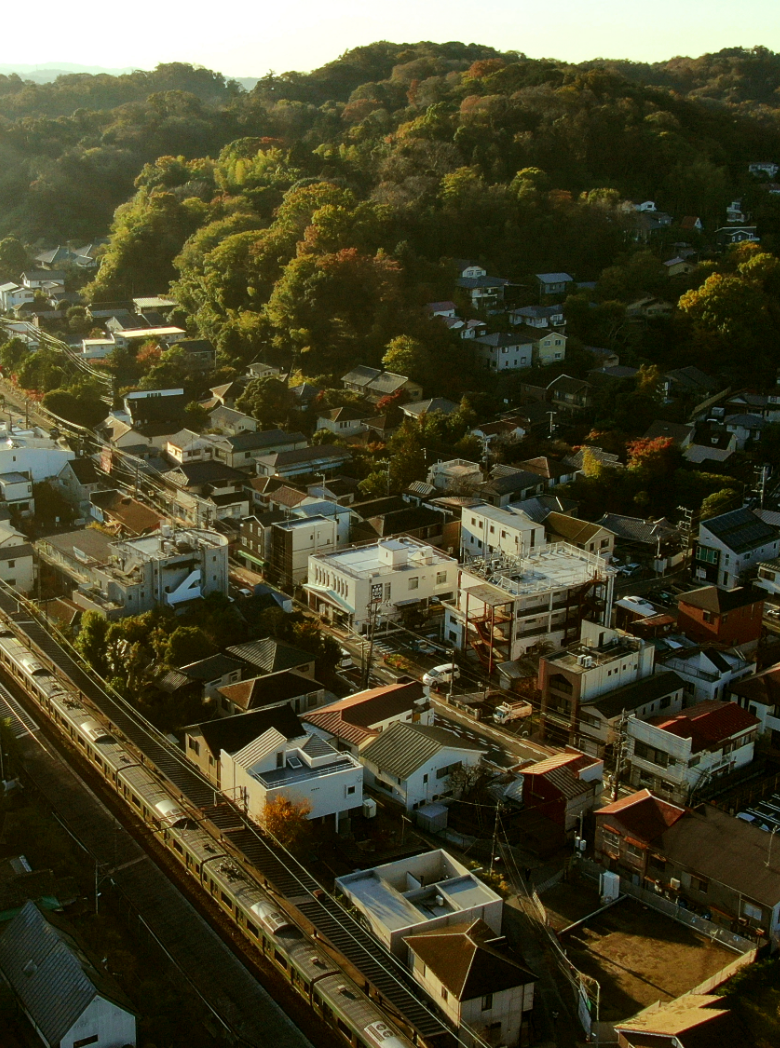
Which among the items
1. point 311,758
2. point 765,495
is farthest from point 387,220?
point 311,758

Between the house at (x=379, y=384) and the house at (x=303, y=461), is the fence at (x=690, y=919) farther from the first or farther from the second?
the house at (x=379, y=384)

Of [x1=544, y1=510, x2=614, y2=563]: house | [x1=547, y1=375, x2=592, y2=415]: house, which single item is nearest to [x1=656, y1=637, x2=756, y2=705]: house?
[x1=544, y1=510, x2=614, y2=563]: house

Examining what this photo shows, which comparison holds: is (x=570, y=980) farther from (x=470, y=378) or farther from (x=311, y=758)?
(x=470, y=378)

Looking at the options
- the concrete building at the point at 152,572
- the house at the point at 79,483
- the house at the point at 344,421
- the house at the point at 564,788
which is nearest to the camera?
the house at the point at 564,788

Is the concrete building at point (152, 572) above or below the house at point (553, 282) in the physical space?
below

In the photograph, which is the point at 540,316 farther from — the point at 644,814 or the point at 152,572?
the point at 644,814

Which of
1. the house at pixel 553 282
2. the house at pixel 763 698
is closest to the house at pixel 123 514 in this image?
the house at pixel 763 698
